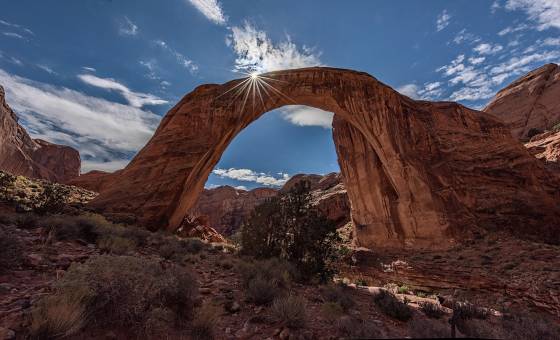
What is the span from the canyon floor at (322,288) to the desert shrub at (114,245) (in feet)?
0.09

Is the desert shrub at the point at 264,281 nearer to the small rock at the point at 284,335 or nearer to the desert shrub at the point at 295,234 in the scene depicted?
the small rock at the point at 284,335

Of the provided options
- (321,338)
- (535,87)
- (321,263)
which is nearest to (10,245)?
(321,338)

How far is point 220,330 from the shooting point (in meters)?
3.44

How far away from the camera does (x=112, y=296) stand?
2.91m

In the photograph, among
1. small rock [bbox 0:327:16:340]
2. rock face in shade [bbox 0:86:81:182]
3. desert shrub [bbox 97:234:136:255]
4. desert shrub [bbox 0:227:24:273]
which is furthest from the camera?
rock face in shade [bbox 0:86:81:182]

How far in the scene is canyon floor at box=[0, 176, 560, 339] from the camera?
312 cm

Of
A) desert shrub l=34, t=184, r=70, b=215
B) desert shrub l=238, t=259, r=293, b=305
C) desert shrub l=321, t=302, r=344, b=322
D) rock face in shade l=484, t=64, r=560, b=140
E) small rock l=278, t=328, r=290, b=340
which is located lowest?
small rock l=278, t=328, r=290, b=340

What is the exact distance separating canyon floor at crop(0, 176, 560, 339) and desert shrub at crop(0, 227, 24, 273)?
0.07 m

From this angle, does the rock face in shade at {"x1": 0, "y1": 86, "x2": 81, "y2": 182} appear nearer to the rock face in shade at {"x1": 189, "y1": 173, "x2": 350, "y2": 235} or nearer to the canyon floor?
the rock face in shade at {"x1": 189, "y1": 173, "x2": 350, "y2": 235}

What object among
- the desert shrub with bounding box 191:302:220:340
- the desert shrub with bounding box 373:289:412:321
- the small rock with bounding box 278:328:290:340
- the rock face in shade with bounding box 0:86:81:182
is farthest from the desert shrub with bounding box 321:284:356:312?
the rock face in shade with bounding box 0:86:81:182

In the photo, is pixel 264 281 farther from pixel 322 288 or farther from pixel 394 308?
pixel 394 308

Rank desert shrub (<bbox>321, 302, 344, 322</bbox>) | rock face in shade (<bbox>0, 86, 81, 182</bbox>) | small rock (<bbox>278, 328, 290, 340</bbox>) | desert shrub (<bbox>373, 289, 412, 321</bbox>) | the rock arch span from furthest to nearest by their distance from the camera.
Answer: rock face in shade (<bbox>0, 86, 81, 182</bbox>) < the rock arch span < desert shrub (<bbox>373, 289, 412, 321</bbox>) < desert shrub (<bbox>321, 302, 344, 322</bbox>) < small rock (<bbox>278, 328, 290, 340</bbox>)

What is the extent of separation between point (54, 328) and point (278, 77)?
19.2 m

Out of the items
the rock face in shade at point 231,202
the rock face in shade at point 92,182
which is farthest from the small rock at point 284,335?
the rock face in shade at point 231,202
